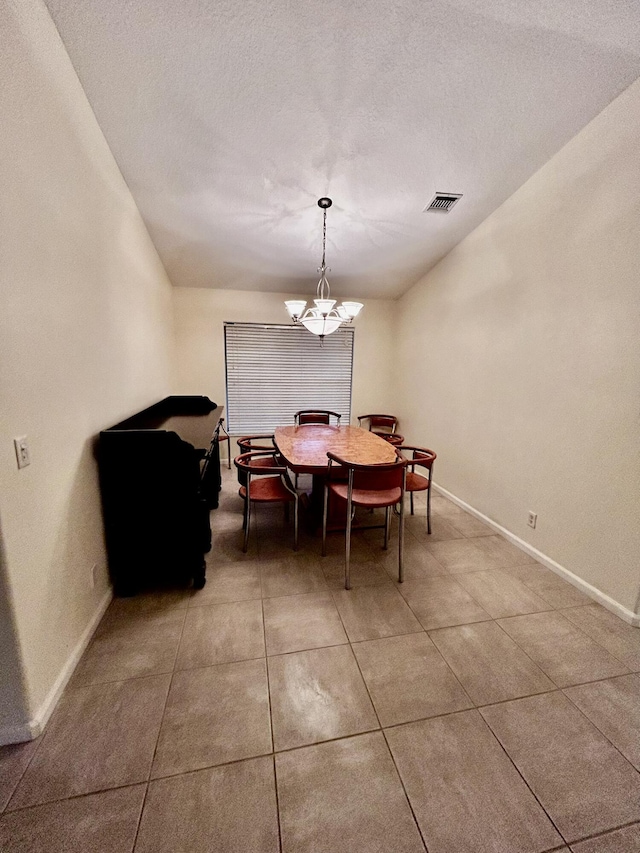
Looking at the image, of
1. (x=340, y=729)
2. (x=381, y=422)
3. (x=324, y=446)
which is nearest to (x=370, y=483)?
(x=324, y=446)

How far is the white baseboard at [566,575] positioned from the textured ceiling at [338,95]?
268cm

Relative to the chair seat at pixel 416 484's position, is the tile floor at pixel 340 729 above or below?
below

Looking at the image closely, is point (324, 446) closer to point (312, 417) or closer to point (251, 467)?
point (251, 467)

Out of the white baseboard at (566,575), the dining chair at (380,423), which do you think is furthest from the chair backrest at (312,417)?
the white baseboard at (566,575)

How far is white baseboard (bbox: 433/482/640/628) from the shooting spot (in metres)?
1.83

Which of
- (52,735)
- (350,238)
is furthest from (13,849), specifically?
(350,238)

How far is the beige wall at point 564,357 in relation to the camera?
70.8 inches

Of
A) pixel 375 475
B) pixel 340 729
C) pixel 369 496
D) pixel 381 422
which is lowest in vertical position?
pixel 340 729

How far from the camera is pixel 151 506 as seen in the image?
1902 mm

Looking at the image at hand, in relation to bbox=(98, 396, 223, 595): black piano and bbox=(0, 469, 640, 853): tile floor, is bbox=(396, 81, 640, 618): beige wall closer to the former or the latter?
bbox=(0, 469, 640, 853): tile floor

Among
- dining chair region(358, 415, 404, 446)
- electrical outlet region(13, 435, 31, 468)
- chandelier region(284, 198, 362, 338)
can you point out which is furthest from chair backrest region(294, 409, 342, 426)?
electrical outlet region(13, 435, 31, 468)

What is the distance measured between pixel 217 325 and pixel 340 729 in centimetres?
407

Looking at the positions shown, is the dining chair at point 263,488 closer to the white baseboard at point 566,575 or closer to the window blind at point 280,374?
the white baseboard at point 566,575

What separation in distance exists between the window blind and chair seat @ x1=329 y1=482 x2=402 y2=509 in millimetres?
2404
